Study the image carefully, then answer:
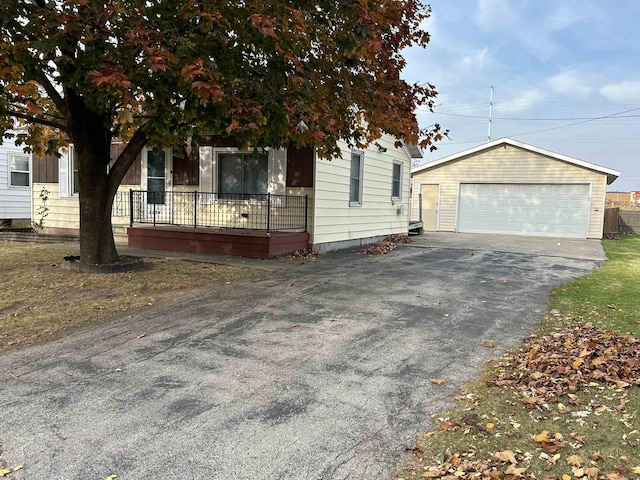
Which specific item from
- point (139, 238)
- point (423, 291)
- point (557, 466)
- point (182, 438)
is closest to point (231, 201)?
point (139, 238)

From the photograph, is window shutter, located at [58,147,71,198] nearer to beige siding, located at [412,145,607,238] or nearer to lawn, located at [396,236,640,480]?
lawn, located at [396,236,640,480]

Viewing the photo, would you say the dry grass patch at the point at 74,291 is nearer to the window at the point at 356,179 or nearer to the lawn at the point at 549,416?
the lawn at the point at 549,416

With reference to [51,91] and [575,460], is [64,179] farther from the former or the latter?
[575,460]

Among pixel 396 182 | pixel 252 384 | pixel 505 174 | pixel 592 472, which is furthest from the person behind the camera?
pixel 505 174

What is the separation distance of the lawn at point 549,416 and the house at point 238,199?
684cm

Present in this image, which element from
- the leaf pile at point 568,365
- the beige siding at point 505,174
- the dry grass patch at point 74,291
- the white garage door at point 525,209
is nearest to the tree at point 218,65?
the dry grass patch at point 74,291

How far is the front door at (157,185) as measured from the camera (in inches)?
518

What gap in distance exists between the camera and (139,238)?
12.0 metres

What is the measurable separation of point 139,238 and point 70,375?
27.7 ft

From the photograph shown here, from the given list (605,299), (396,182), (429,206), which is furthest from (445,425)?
(429,206)

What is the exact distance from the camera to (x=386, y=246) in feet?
44.2

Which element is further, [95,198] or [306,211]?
[306,211]

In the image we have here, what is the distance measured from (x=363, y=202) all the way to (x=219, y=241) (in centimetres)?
498

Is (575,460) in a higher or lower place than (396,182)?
lower
